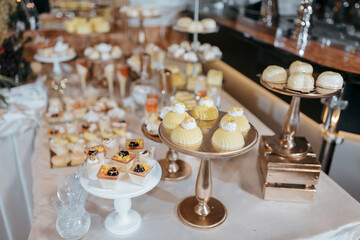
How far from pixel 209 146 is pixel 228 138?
60mm

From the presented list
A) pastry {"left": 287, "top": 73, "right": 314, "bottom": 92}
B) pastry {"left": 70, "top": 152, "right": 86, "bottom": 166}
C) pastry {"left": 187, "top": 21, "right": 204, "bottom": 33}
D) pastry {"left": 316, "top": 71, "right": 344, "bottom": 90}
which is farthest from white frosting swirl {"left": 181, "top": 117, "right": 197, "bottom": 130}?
pastry {"left": 187, "top": 21, "right": 204, "bottom": 33}

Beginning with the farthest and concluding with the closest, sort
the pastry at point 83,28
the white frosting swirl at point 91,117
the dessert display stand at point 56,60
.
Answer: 1. the pastry at point 83,28
2. the dessert display stand at point 56,60
3. the white frosting swirl at point 91,117

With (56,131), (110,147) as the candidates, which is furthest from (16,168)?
(110,147)

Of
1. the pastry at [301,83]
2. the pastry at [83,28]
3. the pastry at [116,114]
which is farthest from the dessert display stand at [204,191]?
the pastry at [83,28]

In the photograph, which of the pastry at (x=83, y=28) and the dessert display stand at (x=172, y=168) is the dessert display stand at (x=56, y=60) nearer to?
the pastry at (x=83, y=28)

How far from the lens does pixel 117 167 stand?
0.96 metres

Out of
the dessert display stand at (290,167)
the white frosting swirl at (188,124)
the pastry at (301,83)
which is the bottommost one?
the dessert display stand at (290,167)

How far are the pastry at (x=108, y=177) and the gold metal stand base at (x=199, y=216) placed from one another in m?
0.29

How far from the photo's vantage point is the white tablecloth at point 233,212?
3.36ft

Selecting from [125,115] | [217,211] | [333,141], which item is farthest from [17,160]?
[333,141]

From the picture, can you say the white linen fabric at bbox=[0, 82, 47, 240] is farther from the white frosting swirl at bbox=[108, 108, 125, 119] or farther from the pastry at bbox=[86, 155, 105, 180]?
the pastry at bbox=[86, 155, 105, 180]

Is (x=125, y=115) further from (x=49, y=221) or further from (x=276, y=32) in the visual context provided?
(x=276, y=32)

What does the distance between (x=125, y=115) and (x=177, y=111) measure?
2.75 ft

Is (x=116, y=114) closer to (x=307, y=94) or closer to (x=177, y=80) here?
(x=177, y=80)
